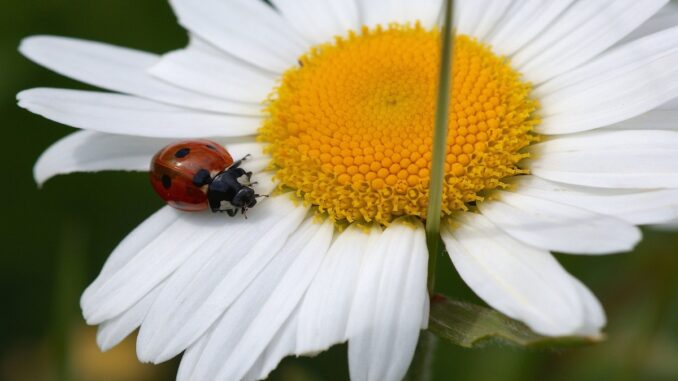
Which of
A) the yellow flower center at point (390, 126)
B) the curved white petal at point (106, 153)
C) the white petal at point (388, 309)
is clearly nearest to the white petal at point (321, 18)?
the yellow flower center at point (390, 126)

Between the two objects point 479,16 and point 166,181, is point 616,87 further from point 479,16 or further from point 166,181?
point 166,181

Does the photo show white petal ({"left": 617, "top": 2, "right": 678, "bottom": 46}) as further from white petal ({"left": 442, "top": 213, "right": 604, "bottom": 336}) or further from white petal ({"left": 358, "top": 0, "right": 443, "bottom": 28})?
white petal ({"left": 442, "top": 213, "right": 604, "bottom": 336})

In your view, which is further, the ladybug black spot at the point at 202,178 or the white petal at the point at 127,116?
the white petal at the point at 127,116

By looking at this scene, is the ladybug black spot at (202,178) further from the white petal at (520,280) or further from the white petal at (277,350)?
the white petal at (520,280)

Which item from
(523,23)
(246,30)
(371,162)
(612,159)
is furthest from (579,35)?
(246,30)

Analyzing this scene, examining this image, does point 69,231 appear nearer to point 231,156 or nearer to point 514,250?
point 231,156

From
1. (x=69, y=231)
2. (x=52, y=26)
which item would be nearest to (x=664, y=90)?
(x=69, y=231)
